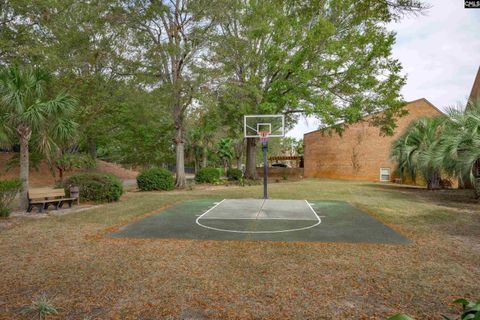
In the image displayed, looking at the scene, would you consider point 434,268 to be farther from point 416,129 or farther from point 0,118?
point 416,129

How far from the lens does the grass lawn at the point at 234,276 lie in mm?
3789

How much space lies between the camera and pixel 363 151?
30484 mm

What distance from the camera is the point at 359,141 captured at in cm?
3061

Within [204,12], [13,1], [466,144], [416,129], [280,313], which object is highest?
[204,12]

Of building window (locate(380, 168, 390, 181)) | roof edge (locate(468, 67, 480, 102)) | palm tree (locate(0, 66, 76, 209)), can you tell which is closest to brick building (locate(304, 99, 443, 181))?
building window (locate(380, 168, 390, 181))

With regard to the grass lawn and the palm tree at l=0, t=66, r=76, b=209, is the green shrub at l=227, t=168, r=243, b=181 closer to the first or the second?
the palm tree at l=0, t=66, r=76, b=209

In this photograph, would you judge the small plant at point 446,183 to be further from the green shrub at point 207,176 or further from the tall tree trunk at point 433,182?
the green shrub at point 207,176

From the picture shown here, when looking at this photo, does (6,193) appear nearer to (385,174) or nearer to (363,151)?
(363,151)

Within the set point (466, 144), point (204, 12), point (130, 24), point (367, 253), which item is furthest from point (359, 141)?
point (367, 253)

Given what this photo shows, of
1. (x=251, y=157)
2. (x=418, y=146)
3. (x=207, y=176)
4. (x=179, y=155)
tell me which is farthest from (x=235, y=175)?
(x=418, y=146)

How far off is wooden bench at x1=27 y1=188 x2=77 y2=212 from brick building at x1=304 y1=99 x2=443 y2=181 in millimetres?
23974

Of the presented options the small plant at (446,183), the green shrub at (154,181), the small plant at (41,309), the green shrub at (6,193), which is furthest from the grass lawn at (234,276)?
the small plant at (446,183)

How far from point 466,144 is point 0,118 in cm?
1836

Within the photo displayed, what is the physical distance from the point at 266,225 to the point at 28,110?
8.63 m
